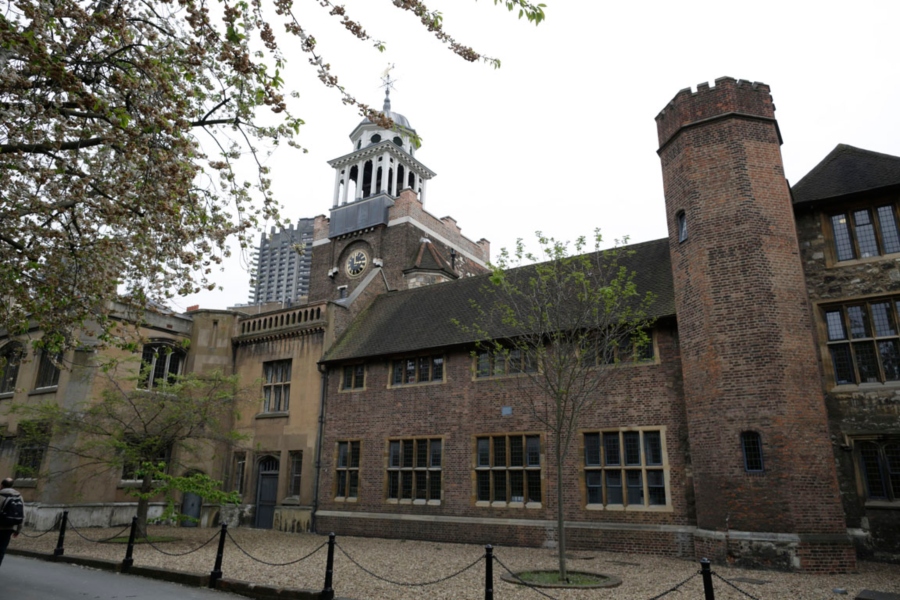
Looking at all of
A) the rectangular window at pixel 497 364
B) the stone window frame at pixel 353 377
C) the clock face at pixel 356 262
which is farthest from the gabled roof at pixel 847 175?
the clock face at pixel 356 262

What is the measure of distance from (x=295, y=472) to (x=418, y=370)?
632 cm

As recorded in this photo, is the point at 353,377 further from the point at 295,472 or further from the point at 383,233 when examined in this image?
the point at 383,233

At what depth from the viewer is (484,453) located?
18.3m

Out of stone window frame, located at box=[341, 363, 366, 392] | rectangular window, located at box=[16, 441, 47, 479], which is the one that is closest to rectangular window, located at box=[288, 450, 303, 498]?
stone window frame, located at box=[341, 363, 366, 392]

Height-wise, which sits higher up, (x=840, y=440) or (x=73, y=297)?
(x=73, y=297)

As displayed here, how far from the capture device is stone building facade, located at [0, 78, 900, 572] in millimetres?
13125

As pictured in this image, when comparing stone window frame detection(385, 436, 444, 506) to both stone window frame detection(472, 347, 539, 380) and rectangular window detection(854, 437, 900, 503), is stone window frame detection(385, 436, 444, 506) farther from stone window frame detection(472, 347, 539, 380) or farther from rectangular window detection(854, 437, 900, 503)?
rectangular window detection(854, 437, 900, 503)

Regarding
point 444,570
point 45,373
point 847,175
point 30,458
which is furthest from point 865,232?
point 45,373

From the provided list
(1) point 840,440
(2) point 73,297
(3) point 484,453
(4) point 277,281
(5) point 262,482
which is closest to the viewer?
(2) point 73,297

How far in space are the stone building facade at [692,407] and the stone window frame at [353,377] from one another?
61 mm

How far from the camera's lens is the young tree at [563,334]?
1241 cm

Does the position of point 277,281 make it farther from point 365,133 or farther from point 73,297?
point 73,297

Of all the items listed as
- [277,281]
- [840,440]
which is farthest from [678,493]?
[277,281]

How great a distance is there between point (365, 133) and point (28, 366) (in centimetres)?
2304
